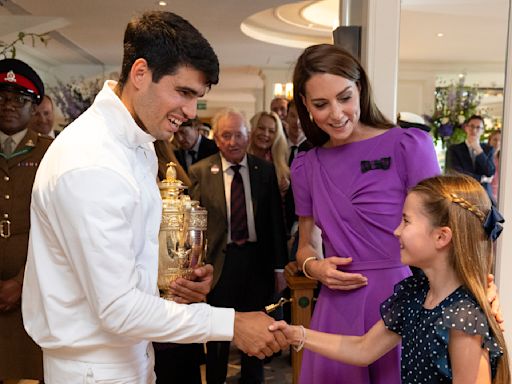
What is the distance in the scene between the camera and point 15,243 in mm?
2658

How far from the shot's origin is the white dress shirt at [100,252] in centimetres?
122

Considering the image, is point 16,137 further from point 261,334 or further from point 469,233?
point 469,233

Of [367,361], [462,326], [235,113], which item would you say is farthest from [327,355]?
[235,113]

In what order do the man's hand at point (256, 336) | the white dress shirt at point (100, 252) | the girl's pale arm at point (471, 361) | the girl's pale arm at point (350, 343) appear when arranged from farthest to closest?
the girl's pale arm at point (350, 343) → the man's hand at point (256, 336) → the girl's pale arm at point (471, 361) → the white dress shirt at point (100, 252)

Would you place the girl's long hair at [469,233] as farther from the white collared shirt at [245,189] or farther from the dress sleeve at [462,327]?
the white collared shirt at [245,189]

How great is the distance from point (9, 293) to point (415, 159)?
75.1 inches

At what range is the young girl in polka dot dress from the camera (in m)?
1.35

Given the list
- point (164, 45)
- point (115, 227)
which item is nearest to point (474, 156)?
point (164, 45)

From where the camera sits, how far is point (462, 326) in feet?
4.42

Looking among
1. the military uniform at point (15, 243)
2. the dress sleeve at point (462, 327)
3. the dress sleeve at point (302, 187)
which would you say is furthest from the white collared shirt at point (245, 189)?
the dress sleeve at point (462, 327)

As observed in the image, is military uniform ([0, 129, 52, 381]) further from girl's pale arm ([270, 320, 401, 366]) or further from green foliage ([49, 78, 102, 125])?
green foliage ([49, 78, 102, 125])

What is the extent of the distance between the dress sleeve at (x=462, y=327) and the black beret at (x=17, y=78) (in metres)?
2.20

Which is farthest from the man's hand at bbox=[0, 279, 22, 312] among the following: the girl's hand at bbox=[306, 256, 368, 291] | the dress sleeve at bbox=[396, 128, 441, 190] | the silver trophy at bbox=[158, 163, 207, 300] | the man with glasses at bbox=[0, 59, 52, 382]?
the dress sleeve at bbox=[396, 128, 441, 190]

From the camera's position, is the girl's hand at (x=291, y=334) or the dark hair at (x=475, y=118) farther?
the dark hair at (x=475, y=118)
